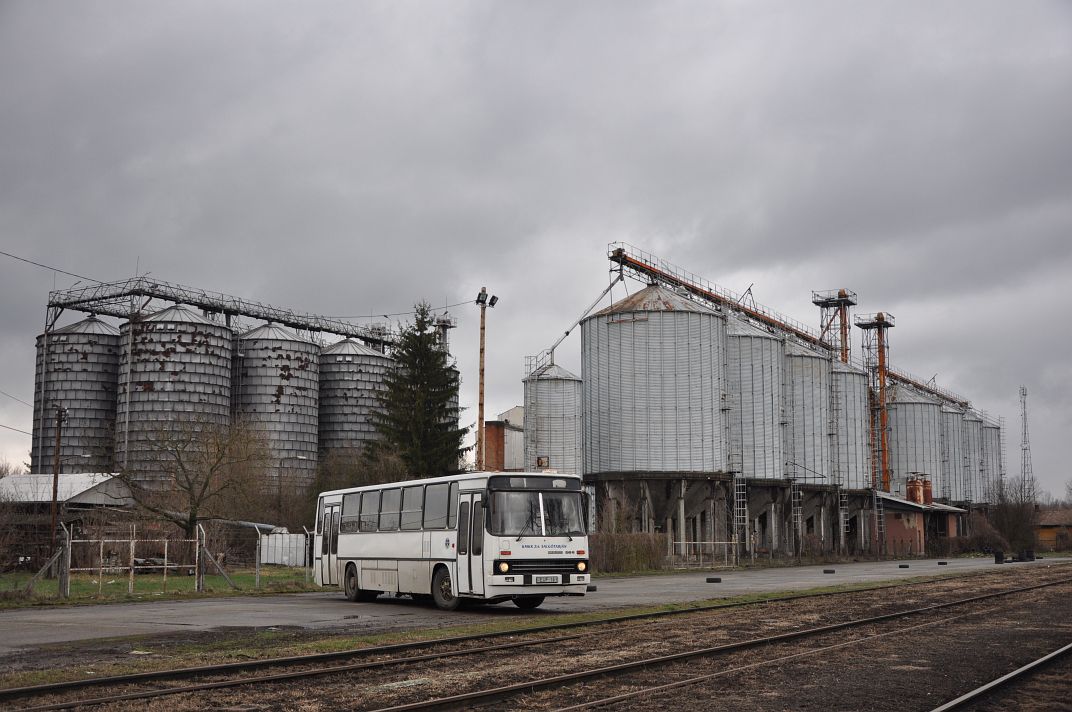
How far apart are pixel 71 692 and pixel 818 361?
2435 inches

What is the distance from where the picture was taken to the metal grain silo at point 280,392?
74.6 meters

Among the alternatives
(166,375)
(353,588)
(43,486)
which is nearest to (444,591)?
(353,588)

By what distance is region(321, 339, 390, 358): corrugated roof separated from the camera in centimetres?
8188

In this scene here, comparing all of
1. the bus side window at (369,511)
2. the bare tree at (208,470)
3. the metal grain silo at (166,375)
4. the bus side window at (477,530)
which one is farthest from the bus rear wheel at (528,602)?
the metal grain silo at (166,375)

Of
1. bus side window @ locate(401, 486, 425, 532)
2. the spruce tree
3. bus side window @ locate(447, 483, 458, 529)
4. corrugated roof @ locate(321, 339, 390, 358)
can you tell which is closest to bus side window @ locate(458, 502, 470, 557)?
bus side window @ locate(447, 483, 458, 529)

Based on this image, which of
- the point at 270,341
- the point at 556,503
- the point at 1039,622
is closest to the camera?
the point at 1039,622

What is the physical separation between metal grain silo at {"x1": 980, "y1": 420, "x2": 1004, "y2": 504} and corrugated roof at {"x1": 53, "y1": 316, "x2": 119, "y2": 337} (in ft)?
276

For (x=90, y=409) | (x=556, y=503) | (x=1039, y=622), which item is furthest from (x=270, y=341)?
(x=1039, y=622)

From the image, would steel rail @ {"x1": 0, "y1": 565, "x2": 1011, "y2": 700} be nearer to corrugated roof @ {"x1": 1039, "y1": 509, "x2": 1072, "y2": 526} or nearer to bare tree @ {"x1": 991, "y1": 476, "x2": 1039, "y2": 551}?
bare tree @ {"x1": 991, "y1": 476, "x2": 1039, "y2": 551}

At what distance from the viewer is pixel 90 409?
7138 cm

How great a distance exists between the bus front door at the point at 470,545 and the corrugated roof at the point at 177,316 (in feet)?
176

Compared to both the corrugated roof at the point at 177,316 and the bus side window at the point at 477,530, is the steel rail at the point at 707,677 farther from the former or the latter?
the corrugated roof at the point at 177,316

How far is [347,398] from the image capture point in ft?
265

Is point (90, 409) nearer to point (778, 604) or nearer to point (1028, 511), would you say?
point (778, 604)
